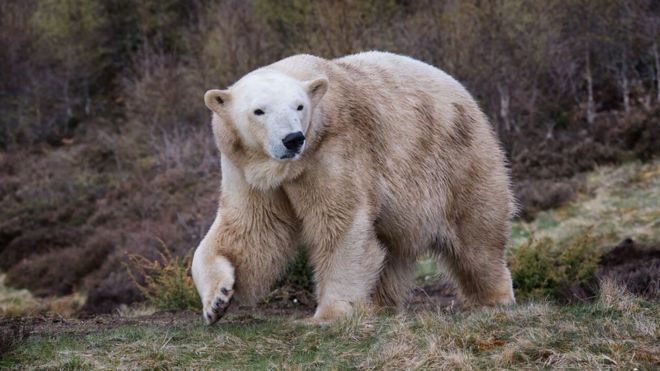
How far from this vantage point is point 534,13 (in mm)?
25688

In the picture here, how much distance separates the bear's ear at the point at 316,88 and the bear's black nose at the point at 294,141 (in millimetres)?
469

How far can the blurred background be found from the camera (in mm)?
15852

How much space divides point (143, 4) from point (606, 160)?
121 feet

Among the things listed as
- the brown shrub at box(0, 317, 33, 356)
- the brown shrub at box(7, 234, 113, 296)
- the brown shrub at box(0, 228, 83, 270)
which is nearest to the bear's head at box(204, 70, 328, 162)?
the brown shrub at box(0, 317, 33, 356)

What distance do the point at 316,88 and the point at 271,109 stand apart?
0.40 metres

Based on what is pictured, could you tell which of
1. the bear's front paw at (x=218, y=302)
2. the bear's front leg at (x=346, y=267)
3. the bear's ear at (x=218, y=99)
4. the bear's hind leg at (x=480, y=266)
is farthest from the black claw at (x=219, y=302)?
the bear's hind leg at (x=480, y=266)

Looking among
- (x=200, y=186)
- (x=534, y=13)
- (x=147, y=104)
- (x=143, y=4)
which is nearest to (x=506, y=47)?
(x=534, y=13)

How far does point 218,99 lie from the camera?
5.27 meters

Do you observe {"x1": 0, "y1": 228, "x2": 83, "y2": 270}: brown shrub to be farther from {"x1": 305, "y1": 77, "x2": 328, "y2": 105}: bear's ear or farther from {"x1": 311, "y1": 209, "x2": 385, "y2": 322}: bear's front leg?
{"x1": 305, "y1": 77, "x2": 328, "y2": 105}: bear's ear

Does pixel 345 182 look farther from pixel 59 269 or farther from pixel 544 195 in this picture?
pixel 59 269

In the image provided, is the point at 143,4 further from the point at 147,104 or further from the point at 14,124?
the point at 147,104

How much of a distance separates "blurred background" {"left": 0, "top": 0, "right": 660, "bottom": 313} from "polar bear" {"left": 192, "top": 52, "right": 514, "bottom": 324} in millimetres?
3403

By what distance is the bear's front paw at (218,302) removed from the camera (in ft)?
16.7

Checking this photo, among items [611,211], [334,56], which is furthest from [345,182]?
[334,56]
